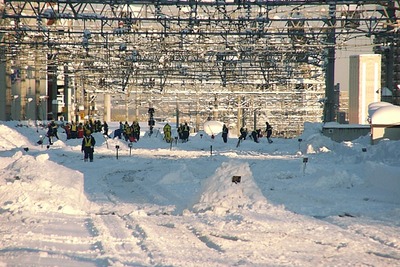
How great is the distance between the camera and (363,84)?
7438 centimetres

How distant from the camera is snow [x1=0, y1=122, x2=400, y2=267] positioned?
28.2ft

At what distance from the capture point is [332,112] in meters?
48.7

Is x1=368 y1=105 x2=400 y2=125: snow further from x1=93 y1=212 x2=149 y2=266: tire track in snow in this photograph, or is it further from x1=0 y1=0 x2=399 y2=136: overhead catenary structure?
x1=93 y1=212 x2=149 y2=266: tire track in snow

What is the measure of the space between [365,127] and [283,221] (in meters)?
33.6

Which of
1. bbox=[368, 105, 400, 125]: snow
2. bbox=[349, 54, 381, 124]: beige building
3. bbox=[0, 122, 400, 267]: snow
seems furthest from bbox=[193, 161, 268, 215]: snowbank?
bbox=[349, 54, 381, 124]: beige building

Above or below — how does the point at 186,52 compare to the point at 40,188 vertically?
above

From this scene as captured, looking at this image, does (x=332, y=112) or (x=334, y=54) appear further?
(x=332, y=112)

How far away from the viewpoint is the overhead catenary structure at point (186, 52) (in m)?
34.0

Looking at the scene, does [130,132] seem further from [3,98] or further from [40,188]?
[40,188]

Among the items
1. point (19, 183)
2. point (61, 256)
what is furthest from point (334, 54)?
point (61, 256)

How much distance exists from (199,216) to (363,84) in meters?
64.0

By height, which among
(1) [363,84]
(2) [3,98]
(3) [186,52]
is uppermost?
(3) [186,52]

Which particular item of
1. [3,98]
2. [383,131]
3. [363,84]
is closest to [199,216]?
[383,131]

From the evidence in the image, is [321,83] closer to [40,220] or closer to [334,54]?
[334,54]
